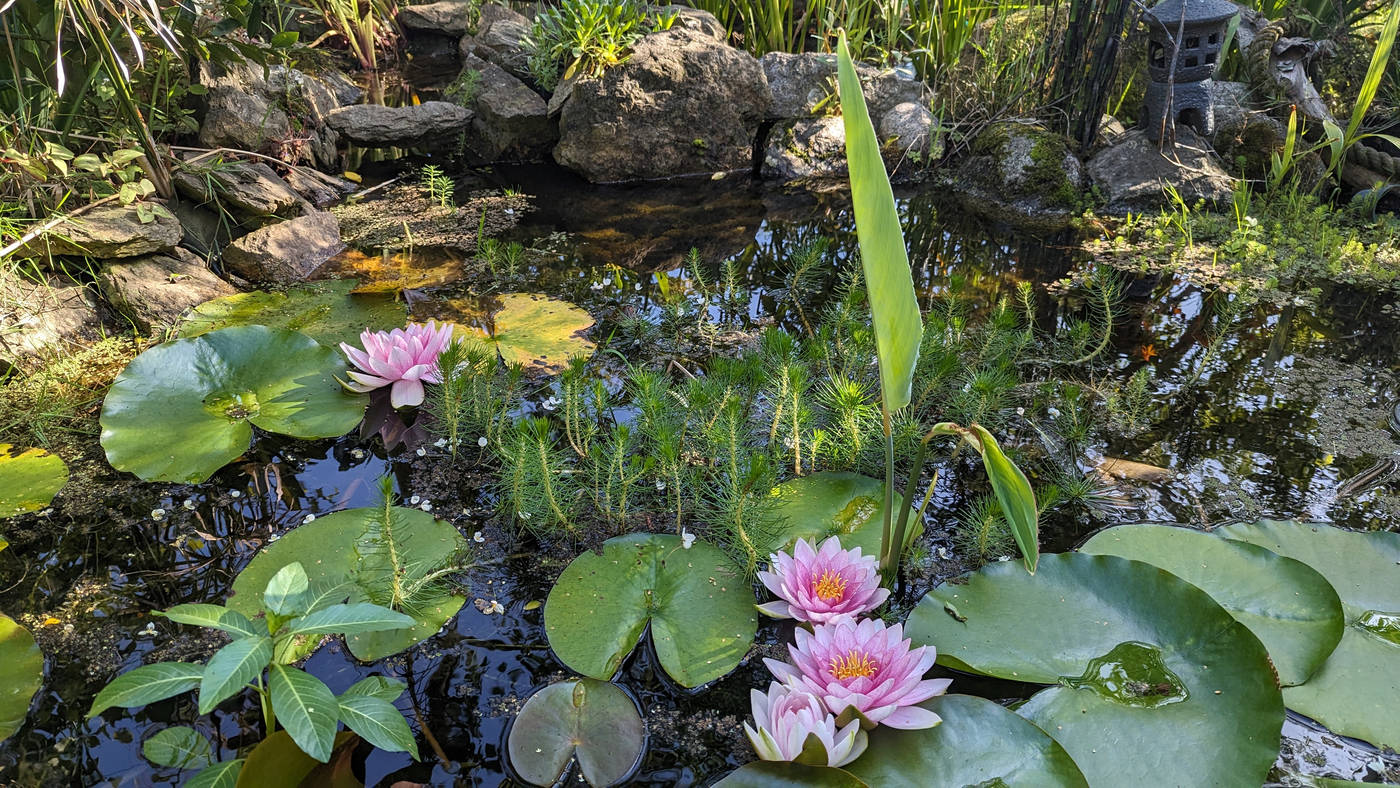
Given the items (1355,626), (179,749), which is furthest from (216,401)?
(1355,626)

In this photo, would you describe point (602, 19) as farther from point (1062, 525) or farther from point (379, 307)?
point (1062, 525)

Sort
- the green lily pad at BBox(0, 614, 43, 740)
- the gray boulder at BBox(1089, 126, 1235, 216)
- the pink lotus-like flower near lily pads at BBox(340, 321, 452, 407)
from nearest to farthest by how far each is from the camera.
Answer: the green lily pad at BBox(0, 614, 43, 740), the pink lotus-like flower near lily pads at BBox(340, 321, 452, 407), the gray boulder at BBox(1089, 126, 1235, 216)

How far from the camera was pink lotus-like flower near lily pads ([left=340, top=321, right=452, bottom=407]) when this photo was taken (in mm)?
2094

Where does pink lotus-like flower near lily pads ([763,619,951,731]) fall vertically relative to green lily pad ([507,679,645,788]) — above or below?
above

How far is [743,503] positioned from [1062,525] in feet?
2.63

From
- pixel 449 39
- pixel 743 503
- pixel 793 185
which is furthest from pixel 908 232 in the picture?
pixel 449 39

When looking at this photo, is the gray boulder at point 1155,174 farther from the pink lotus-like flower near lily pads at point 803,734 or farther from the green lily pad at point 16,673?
the green lily pad at point 16,673

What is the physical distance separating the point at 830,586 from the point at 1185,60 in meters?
3.90

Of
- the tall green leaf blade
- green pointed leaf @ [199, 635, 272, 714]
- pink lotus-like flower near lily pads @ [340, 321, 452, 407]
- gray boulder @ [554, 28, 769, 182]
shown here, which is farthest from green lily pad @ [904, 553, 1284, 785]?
gray boulder @ [554, 28, 769, 182]

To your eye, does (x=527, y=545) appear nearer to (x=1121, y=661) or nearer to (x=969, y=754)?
(x=969, y=754)

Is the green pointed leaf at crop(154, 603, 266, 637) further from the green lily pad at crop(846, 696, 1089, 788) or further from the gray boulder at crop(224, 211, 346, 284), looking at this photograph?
the gray boulder at crop(224, 211, 346, 284)

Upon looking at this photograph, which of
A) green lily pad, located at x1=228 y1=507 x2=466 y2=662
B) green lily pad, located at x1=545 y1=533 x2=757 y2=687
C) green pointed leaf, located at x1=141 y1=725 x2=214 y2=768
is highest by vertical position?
green lily pad, located at x1=545 y1=533 x2=757 y2=687

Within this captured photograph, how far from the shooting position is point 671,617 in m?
1.52

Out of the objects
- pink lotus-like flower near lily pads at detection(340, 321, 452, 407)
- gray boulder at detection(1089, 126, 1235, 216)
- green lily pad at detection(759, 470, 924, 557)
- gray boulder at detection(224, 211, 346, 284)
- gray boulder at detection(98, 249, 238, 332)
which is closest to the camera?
green lily pad at detection(759, 470, 924, 557)
